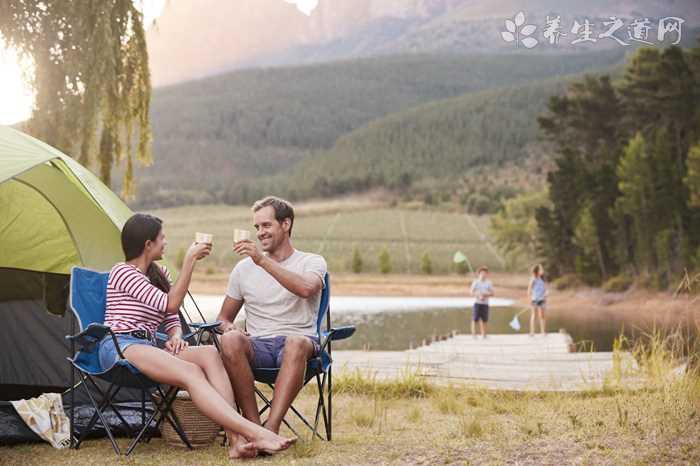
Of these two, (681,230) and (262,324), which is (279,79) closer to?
(681,230)

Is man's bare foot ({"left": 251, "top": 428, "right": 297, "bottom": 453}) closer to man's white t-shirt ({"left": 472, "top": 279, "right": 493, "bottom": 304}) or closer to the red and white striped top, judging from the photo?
the red and white striped top

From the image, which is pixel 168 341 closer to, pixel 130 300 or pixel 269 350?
pixel 130 300

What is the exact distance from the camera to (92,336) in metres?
3.71

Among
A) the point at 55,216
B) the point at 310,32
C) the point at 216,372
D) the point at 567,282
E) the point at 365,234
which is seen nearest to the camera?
the point at 216,372

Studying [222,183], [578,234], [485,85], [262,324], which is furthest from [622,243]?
[485,85]

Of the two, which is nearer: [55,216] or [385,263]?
[55,216]

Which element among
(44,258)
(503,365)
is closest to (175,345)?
(44,258)

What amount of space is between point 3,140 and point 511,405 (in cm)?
285

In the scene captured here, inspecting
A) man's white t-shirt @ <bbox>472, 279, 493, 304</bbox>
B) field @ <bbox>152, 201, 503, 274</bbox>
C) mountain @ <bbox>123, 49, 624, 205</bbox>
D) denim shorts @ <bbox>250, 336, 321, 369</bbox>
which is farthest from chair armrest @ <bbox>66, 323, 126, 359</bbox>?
mountain @ <bbox>123, 49, 624, 205</bbox>

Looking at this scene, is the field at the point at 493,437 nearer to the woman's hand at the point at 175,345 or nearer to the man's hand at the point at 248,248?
the woman's hand at the point at 175,345

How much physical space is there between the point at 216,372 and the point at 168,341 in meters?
0.26

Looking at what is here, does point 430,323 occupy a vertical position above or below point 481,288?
below

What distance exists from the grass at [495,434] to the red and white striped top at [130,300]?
51 centimetres

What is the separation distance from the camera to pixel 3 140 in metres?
4.34
